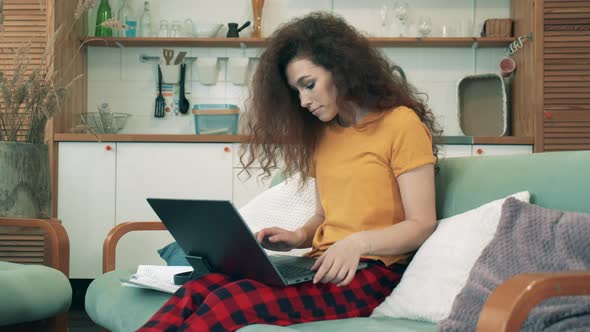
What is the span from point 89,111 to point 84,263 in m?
1.08

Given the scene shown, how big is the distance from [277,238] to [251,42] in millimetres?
2928

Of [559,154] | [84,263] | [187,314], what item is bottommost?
[84,263]

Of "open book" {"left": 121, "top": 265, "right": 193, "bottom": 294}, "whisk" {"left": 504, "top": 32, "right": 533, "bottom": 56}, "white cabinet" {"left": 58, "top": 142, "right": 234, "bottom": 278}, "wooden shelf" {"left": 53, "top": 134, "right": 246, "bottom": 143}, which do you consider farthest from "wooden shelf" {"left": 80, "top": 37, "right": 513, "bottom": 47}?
"open book" {"left": 121, "top": 265, "right": 193, "bottom": 294}

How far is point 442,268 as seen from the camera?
175 centimetres

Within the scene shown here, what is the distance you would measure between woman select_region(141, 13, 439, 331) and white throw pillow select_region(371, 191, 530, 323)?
59 millimetres

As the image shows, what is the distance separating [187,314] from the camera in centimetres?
164

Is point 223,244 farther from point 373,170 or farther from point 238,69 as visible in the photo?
point 238,69

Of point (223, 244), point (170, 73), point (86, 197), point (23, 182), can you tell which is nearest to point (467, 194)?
point (223, 244)

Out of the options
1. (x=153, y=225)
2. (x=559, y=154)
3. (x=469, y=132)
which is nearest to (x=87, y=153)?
(x=153, y=225)

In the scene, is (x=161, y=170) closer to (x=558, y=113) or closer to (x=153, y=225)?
(x=153, y=225)

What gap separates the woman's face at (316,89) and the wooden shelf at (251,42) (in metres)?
2.60

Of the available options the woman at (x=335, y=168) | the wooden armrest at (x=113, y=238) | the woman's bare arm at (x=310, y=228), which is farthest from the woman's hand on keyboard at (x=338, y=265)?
the wooden armrest at (x=113, y=238)

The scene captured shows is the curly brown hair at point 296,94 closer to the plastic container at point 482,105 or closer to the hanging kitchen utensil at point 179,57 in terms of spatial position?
the plastic container at point 482,105

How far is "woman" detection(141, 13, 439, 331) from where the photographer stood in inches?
65.6
